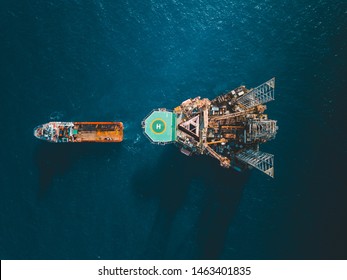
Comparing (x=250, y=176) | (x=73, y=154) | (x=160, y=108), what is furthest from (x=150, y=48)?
(x=250, y=176)

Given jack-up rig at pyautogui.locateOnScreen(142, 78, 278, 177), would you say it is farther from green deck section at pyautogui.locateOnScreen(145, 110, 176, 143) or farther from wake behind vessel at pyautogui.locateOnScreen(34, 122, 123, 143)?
wake behind vessel at pyautogui.locateOnScreen(34, 122, 123, 143)

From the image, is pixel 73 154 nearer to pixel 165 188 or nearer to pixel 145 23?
pixel 165 188

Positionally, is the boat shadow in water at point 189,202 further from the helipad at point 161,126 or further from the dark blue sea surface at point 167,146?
the helipad at point 161,126

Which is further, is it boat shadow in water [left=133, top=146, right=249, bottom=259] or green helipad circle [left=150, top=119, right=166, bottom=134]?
boat shadow in water [left=133, top=146, right=249, bottom=259]

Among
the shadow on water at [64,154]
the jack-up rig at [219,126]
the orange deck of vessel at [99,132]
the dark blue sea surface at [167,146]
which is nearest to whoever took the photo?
the jack-up rig at [219,126]

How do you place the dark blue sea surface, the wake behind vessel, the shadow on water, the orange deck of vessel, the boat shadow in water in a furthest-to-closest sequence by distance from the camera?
the shadow on water, the orange deck of vessel, the boat shadow in water, the dark blue sea surface, the wake behind vessel

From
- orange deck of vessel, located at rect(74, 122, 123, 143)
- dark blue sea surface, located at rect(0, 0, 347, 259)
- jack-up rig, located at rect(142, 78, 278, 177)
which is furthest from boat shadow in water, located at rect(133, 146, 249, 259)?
orange deck of vessel, located at rect(74, 122, 123, 143)

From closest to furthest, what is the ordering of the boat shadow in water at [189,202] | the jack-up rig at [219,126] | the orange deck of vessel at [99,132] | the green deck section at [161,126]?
the jack-up rig at [219,126] → the green deck section at [161,126] → the boat shadow in water at [189,202] → the orange deck of vessel at [99,132]

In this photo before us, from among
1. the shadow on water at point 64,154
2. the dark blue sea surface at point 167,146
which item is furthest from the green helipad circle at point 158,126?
the shadow on water at point 64,154

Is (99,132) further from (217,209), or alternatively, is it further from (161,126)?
(217,209)
